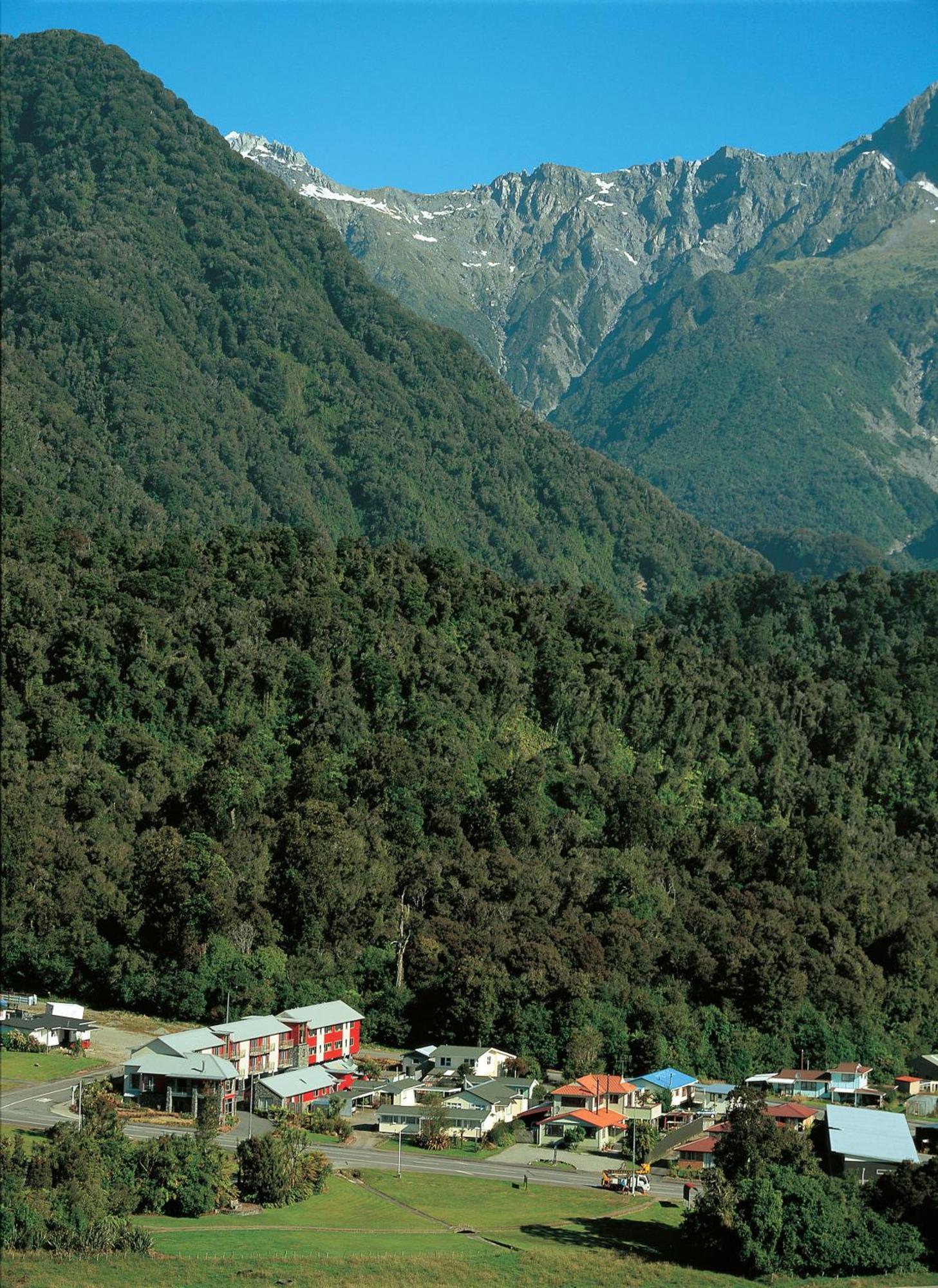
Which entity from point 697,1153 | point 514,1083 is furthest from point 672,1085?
point 697,1153

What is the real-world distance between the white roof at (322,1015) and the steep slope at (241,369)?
3515 centimetres

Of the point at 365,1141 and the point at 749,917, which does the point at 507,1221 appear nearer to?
the point at 365,1141

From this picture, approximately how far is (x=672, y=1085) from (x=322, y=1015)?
796 cm

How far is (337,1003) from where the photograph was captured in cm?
3903

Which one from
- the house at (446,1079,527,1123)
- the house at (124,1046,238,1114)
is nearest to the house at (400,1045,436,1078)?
the house at (446,1079,527,1123)

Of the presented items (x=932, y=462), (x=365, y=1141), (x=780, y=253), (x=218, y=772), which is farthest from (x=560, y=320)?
(x=365, y=1141)

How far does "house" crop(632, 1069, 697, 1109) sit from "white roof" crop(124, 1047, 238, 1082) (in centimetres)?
924

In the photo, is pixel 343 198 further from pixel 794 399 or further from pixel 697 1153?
pixel 697 1153

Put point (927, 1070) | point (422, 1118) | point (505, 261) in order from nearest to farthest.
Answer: point (422, 1118) → point (927, 1070) → point (505, 261)

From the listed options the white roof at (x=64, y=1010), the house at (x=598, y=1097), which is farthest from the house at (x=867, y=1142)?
the white roof at (x=64, y=1010)

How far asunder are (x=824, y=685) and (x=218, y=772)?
2720cm

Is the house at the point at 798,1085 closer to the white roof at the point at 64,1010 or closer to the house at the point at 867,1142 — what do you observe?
the house at the point at 867,1142

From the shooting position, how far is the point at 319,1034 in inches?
1474

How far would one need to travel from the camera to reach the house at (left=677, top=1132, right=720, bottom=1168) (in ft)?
104
